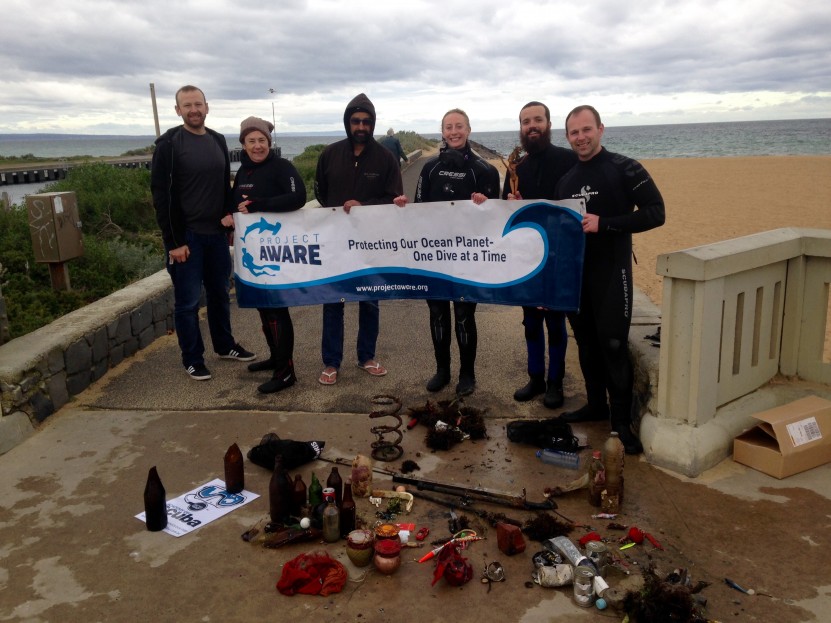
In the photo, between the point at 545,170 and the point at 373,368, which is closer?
the point at 545,170

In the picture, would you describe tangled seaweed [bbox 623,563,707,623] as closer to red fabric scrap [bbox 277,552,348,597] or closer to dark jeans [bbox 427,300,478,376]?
red fabric scrap [bbox 277,552,348,597]

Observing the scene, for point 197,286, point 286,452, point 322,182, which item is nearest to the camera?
point 286,452

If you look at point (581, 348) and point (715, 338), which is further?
point (581, 348)

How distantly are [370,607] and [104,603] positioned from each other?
1.30 metres

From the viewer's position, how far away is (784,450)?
15.1 feet

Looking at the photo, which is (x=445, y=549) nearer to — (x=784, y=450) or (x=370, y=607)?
(x=370, y=607)

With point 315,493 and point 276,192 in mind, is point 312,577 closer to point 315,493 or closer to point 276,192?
point 315,493

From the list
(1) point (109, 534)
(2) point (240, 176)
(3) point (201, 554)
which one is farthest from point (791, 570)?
(2) point (240, 176)

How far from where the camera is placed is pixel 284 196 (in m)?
6.36

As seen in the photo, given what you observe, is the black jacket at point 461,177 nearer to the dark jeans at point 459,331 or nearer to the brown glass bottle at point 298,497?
the dark jeans at point 459,331

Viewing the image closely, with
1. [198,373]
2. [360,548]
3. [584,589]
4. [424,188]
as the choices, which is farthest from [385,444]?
[198,373]

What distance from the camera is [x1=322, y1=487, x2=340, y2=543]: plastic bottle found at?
3932mm

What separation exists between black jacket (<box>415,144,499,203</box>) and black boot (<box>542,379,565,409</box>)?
5.48ft

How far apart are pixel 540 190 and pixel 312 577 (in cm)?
356
